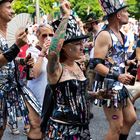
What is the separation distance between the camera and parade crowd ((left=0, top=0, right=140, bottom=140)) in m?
4.39

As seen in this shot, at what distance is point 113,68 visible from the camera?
5.55 meters

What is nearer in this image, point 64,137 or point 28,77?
point 64,137

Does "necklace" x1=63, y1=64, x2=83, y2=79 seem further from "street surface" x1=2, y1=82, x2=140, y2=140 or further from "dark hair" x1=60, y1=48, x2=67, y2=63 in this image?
"street surface" x1=2, y1=82, x2=140, y2=140

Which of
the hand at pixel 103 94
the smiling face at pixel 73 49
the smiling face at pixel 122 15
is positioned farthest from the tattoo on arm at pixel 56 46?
the smiling face at pixel 122 15

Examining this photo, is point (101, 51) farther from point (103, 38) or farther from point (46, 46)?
point (46, 46)

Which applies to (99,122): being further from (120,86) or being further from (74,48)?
(74,48)

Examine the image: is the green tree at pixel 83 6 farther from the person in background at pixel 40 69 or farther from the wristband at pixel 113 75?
the wristband at pixel 113 75

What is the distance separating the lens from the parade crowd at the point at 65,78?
173 inches

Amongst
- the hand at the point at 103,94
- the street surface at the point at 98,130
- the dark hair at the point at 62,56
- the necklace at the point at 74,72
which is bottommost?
the street surface at the point at 98,130

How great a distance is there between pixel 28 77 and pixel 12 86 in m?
0.69

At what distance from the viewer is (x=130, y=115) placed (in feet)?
18.6

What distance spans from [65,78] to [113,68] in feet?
4.10

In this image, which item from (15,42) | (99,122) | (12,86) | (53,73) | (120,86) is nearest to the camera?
(53,73)

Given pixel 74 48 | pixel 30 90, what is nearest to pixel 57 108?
pixel 74 48
